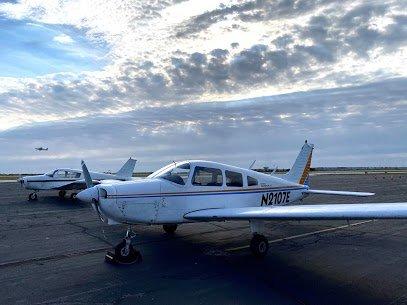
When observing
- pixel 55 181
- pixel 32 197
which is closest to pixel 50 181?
pixel 55 181

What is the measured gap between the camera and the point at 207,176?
10.9m

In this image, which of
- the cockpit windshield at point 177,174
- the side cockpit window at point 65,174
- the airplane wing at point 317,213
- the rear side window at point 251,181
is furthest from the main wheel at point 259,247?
the side cockpit window at point 65,174

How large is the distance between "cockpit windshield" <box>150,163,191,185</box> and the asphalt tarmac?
6.33 ft

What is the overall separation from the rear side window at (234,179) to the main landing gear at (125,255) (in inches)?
143

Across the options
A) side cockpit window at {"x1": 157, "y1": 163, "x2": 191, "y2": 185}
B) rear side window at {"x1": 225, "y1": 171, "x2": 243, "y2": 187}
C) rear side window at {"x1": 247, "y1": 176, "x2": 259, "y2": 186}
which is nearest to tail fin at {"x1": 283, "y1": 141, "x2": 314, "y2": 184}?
rear side window at {"x1": 247, "y1": 176, "x2": 259, "y2": 186}

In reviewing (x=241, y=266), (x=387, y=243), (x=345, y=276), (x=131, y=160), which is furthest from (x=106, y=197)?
(x=131, y=160)

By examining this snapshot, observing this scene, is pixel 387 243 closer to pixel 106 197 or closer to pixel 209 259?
pixel 209 259

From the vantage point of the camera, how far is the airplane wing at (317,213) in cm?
718

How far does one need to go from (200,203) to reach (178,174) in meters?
1.04

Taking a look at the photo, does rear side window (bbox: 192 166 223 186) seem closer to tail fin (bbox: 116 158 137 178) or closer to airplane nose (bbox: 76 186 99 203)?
airplane nose (bbox: 76 186 99 203)

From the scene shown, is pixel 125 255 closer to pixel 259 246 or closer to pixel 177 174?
pixel 177 174

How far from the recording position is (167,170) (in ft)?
34.5

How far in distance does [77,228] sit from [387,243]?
34.6ft

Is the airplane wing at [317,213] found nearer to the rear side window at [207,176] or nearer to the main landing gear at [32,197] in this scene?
the rear side window at [207,176]
